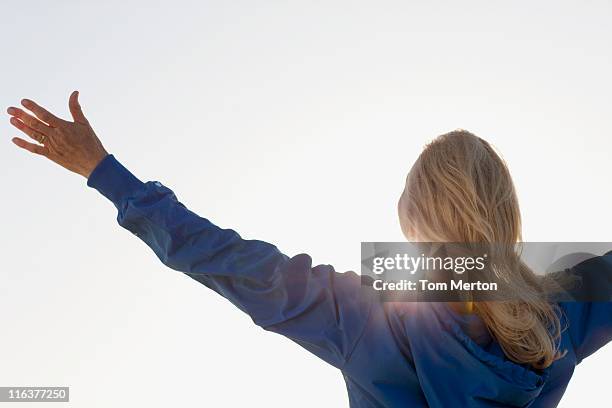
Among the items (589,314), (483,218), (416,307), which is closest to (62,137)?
(416,307)

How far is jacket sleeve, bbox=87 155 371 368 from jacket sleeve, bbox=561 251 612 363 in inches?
40.3

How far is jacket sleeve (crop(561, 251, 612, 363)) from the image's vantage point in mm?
3730

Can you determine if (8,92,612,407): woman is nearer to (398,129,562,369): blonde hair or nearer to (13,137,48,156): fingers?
(398,129,562,369): blonde hair

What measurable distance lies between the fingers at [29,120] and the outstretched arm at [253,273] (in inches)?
16.3

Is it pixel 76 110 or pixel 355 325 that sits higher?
pixel 76 110

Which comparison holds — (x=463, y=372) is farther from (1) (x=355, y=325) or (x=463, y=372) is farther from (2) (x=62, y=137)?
(2) (x=62, y=137)

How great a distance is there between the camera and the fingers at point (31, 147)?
384cm

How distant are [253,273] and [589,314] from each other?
1599 mm

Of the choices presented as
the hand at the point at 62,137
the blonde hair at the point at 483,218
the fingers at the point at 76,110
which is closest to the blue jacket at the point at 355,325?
the blonde hair at the point at 483,218

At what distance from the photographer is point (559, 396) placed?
362cm

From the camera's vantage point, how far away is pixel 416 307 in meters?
3.51

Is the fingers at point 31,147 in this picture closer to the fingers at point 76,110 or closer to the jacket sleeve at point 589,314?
the fingers at point 76,110

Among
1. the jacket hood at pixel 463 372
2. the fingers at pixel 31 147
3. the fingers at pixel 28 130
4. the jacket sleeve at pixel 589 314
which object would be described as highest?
the fingers at pixel 28 130

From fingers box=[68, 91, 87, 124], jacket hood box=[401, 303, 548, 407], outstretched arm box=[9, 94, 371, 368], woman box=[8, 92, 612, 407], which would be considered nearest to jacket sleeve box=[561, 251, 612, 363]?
woman box=[8, 92, 612, 407]
